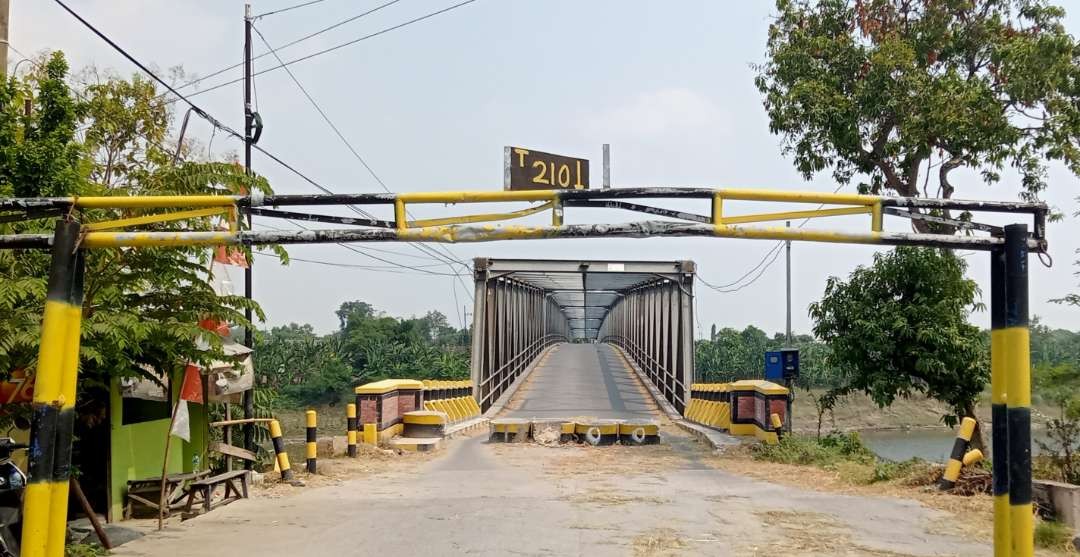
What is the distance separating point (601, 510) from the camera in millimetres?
9711

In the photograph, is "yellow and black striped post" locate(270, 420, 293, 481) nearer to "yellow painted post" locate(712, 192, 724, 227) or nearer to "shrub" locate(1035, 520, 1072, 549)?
"yellow painted post" locate(712, 192, 724, 227)

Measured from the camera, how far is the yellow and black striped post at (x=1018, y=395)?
5.62 meters

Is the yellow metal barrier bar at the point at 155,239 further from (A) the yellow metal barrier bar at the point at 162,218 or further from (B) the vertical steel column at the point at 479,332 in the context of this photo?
(B) the vertical steel column at the point at 479,332

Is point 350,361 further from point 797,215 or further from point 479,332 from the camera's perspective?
point 797,215

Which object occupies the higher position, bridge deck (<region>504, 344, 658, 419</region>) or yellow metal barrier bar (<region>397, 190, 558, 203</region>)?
yellow metal barrier bar (<region>397, 190, 558, 203</region>)

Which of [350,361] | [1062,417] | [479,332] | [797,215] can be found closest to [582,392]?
[479,332]

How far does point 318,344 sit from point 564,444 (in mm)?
48641

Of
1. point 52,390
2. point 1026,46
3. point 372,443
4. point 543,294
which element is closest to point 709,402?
point 372,443

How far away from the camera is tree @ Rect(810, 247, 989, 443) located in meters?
15.0

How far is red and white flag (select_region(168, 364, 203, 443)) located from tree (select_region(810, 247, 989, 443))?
35.2 feet

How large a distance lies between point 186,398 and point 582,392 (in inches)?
927

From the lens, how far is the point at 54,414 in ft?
18.6

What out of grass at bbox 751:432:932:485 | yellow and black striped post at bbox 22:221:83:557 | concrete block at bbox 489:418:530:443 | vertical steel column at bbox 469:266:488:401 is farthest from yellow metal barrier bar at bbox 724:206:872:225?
vertical steel column at bbox 469:266:488:401

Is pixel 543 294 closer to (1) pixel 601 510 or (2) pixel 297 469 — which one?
(2) pixel 297 469
